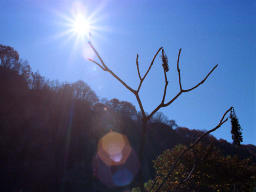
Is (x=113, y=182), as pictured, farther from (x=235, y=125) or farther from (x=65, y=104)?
(x=235, y=125)

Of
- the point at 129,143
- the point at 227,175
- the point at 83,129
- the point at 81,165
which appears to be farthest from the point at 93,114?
the point at 227,175

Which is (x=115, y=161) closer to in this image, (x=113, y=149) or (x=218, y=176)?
(x=113, y=149)

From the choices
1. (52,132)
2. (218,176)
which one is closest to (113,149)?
(52,132)

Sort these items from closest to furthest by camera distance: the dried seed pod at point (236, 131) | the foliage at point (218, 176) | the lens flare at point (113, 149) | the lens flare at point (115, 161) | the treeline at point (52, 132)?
1. the dried seed pod at point (236, 131)
2. the foliage at point (218, 176)
3. the treeline at point (52, 132)
4. the lens flare at point (115, 161)
5. the lens flare at point (113, 149)

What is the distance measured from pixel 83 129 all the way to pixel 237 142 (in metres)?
35.1

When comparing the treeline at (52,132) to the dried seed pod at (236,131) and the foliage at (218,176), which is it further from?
the dried seed pod at (236,131)

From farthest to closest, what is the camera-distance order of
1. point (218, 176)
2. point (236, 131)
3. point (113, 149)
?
point (113, 149)
point (218, 176)
point (236, 131)

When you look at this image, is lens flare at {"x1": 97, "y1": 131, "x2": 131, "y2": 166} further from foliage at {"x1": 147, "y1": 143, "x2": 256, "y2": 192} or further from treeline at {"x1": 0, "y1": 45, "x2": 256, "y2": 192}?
foliage at {"x1": 147, "y1": 143, "x2": 256, "y2": 192}

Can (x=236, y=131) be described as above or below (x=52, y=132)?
below

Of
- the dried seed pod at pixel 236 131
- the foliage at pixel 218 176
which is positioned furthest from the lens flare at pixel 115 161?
the dried seed pod at pixel 236 131

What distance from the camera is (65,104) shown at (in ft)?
116

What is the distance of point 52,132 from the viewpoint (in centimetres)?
3103

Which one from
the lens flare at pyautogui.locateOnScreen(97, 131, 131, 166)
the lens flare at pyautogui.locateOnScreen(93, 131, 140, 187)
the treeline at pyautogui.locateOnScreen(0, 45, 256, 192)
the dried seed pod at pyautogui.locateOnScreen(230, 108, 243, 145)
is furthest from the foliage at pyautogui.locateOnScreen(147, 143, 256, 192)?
the lens flare at pyautogui.locateOnScreen(97, 131, 131, 166)

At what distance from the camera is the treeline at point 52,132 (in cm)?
2494
